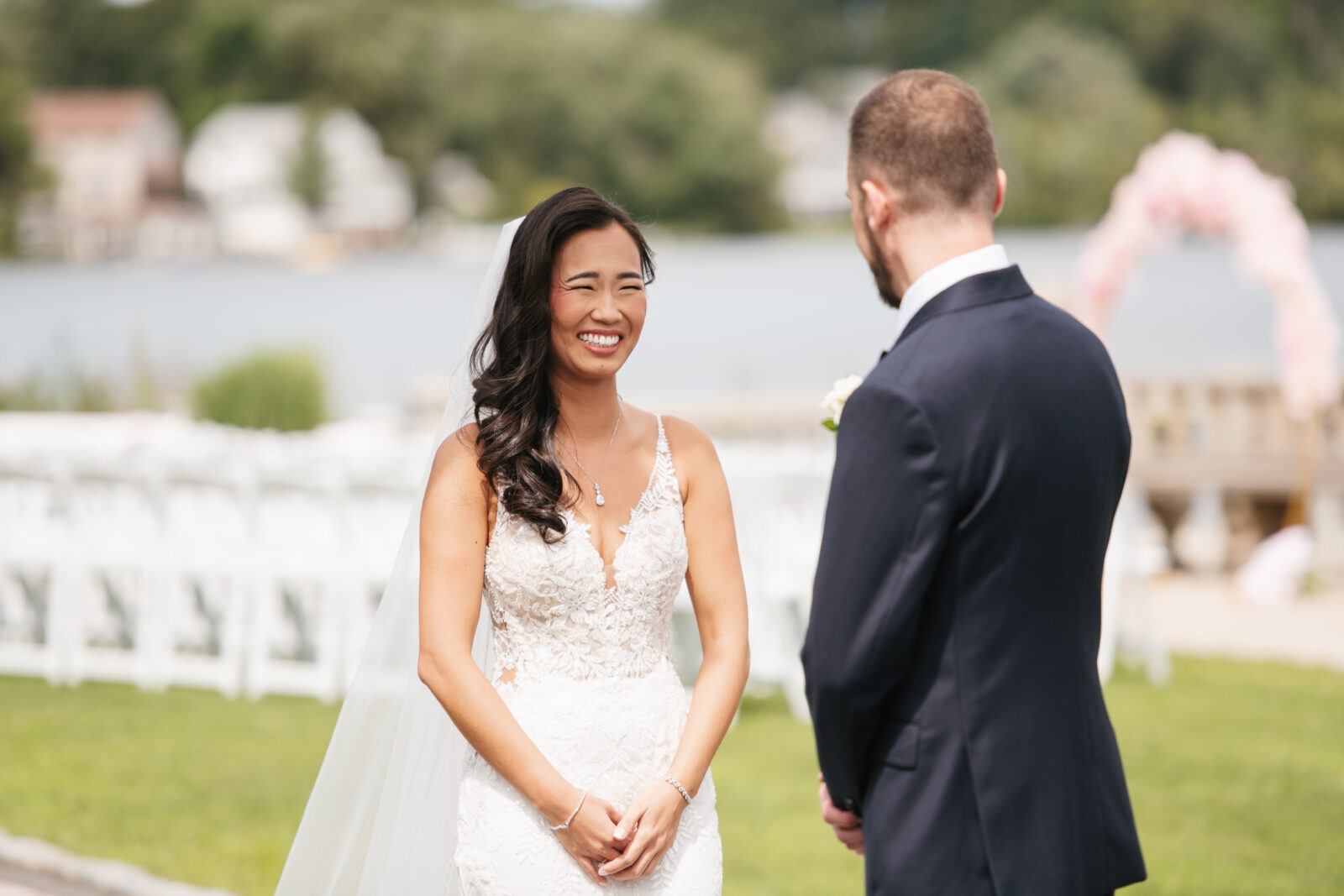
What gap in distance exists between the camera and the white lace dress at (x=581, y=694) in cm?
285

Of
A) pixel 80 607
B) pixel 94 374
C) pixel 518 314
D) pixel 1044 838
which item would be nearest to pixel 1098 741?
pixel 1044 838

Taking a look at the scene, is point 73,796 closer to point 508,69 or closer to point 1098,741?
point 1098,741

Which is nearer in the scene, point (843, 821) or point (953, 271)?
point (953, 271)

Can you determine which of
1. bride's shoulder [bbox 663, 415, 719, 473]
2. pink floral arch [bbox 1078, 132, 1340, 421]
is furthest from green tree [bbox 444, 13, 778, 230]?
bride's shoulder [bbox 663, 415, 719, 473]

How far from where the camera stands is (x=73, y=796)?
6.28 meters

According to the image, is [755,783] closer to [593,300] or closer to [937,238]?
[593,300]

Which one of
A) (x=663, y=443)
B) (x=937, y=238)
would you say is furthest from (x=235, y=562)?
(x=937, y=238)

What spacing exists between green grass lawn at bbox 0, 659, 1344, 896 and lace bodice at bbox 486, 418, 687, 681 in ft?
8.23

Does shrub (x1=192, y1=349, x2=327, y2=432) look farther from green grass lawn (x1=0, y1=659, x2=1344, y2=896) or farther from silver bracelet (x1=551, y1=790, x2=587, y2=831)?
silver bracelet (x1=551, y1=790, x2=587, y2=831)

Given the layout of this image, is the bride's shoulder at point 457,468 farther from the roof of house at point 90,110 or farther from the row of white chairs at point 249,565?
the roof of house at point 90,110

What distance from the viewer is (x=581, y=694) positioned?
2977 mm

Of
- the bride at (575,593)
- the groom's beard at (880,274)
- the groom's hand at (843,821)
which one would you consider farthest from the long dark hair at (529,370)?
the groom's hand at (843,821)

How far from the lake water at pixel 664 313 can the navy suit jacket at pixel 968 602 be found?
957 cm

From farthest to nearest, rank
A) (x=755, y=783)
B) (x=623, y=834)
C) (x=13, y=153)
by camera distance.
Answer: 1. (x=13, y=153)
2. (x=755, y=783)
3. (x=623, y=834)
